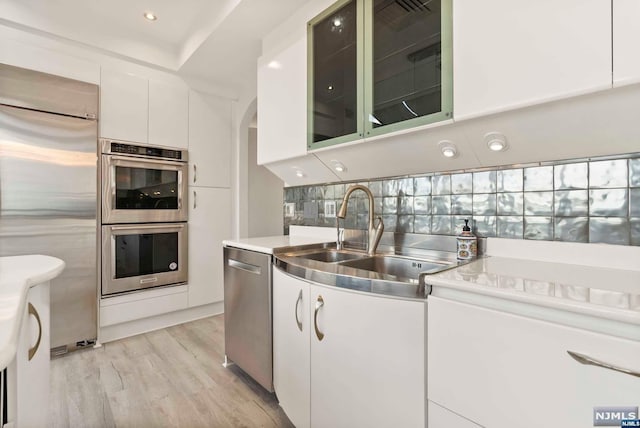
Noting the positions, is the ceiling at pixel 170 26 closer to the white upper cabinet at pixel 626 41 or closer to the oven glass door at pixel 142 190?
the oven glass door at pixel 142 190

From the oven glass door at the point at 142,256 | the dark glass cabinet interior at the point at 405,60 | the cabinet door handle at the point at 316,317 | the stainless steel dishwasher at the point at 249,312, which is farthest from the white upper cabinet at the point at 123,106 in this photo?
the cabinet door handle at the point at 316,317

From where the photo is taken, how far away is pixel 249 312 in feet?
5.65

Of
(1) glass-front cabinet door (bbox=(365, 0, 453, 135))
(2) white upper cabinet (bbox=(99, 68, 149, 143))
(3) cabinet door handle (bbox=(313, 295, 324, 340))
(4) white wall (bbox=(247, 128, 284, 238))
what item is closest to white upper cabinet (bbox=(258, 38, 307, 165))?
(1) glass-front cabinet door (bbox=(365, 0, 453, 135))

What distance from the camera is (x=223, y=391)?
179cm

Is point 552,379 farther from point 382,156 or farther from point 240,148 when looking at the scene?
point 240,148

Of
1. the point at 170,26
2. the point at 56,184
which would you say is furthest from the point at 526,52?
the point at 56,184

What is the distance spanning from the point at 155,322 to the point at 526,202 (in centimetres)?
299

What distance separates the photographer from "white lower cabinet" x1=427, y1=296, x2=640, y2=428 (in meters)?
0.63

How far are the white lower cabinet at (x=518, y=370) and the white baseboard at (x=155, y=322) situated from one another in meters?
2.62

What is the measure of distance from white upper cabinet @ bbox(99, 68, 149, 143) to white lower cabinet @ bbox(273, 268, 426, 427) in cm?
205

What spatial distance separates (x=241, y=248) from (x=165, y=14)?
6.33 feet

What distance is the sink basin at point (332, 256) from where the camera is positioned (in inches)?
67.0

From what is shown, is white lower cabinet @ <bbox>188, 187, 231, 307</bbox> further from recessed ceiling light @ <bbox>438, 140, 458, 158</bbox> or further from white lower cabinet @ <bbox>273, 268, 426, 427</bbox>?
recessed ceiling light @ <bbox>438, 140, 458, 158</bbox>

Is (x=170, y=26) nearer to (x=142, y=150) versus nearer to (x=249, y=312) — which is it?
(x=142, y=150)
